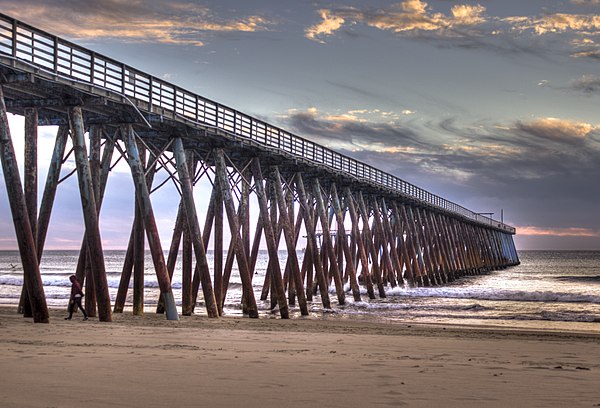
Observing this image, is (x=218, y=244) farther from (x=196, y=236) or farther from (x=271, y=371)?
(x=271, y=371)

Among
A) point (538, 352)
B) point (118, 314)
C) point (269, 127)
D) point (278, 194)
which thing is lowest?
point (538, 352)

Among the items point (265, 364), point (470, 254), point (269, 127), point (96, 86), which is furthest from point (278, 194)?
point (470, 254)

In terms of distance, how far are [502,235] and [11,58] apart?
91.1m

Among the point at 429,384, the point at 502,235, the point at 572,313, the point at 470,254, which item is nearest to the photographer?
the point at 429,384

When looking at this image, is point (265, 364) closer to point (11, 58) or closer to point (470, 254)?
point (11, 58)

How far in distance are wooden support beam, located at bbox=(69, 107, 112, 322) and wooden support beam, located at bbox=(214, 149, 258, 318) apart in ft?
16.7

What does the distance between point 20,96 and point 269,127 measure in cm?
1018

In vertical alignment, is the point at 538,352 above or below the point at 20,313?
below

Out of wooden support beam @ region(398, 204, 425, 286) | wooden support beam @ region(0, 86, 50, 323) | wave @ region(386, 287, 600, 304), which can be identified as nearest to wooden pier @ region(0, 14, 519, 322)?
wooden support beam @ region(0, 86, 50, 323)

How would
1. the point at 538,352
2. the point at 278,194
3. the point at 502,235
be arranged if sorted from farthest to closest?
the point at 502,235 < the point at 278,194 < the point at 538,352

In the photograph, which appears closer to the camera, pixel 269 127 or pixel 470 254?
pixel 269 127

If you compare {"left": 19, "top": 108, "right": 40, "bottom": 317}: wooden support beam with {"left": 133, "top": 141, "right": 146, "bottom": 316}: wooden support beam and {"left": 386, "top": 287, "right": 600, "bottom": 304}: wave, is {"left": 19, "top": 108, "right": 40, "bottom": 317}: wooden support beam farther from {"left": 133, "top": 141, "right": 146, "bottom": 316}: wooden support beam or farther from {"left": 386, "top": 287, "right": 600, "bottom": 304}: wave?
{"left": 386, "top": 287, "right": 600, "bottom": 304}: wave

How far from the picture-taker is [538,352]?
37.7ft

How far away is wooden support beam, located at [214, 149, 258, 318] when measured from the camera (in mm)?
19188
